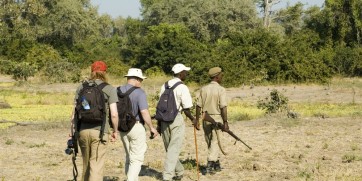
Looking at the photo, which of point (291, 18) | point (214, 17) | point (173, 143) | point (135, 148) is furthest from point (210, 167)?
point (291, 18)

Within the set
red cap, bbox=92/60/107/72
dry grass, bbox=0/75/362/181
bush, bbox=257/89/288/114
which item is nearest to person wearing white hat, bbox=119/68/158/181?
red cap, bbox=92/60/107/72

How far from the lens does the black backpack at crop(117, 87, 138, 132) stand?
25.3 ft

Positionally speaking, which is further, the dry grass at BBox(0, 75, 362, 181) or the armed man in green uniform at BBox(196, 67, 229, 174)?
the dry grass at BBox(0, 75, 362, 181)

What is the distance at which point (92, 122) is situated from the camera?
7.01 meters

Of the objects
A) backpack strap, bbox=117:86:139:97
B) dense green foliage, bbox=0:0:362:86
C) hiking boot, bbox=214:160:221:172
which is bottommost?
hiking boot, bbox=214:160:221:172

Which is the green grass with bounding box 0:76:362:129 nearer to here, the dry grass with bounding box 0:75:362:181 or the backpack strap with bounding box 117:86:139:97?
the dry grass with bounding box 0:75:362:181

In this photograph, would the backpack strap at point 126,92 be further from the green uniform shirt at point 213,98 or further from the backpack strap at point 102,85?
the green uniform shirt at point 213,98

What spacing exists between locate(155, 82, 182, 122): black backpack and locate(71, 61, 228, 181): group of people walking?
7cm

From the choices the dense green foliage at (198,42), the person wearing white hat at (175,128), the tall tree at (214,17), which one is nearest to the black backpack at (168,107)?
the person wearing white hat at (175,128)

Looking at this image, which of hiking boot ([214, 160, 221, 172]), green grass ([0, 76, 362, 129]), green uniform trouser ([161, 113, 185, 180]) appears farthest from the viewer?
green grass ([0, 76, 362, 129])

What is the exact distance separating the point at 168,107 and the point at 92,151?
1510 mm

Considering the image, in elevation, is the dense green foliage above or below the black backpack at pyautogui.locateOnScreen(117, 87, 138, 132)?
above

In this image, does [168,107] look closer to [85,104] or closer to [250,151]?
[85,104]

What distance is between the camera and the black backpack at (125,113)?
7.70 meters
